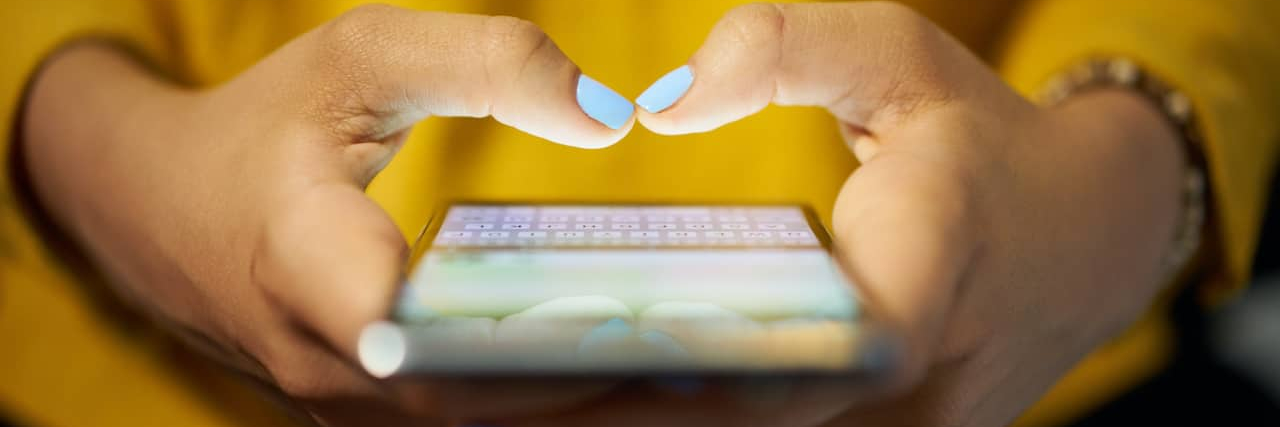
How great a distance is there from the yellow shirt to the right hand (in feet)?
0.09

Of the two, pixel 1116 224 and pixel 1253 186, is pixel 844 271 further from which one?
pixel 1253 186

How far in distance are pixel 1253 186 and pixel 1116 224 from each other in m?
0.11

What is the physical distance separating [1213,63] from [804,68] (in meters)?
0.23

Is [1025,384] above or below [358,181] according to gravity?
below

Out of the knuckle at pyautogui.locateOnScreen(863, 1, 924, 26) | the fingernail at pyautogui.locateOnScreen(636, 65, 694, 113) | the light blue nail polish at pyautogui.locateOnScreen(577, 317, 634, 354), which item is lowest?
the light blue nail polish at pyautogui.locateOnScreen(577, 317, 634, 354)

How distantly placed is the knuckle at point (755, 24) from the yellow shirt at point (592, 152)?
0.03 meters

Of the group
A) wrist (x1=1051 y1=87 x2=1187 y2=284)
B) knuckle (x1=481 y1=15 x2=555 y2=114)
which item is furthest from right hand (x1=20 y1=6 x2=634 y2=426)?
wrist (x1=1051 y1=87 x2=1187 y2=284)

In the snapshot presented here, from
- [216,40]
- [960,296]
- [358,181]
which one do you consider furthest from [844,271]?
[216,40]

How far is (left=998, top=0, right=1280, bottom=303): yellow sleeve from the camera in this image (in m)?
0.37

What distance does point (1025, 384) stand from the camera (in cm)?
33

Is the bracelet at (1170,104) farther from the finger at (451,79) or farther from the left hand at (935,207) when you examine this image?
the finger at (451,79)

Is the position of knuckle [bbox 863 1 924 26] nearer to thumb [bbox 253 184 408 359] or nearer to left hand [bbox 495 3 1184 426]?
left hand [bbox 495 3 1184 426]

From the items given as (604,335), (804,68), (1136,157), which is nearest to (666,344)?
(604,335)

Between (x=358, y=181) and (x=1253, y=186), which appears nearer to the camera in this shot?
(x=358, y=181)
